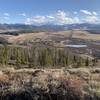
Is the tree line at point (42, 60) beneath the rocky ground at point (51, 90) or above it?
beneath

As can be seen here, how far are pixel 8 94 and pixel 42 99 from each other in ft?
4.01

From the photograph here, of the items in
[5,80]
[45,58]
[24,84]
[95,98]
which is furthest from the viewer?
[45,58]

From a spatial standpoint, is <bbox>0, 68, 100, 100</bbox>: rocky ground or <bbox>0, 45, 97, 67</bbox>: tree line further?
<bbox>0, 45, 97, 67</bbox>: tree line

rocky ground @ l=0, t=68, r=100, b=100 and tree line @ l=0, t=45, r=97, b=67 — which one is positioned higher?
rocky ground @ l=0, t=68, r=100, b=100

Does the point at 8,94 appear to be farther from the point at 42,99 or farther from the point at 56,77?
the point at 56,77

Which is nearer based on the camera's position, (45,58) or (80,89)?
(80,89)

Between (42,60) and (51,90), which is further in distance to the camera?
(42,60)

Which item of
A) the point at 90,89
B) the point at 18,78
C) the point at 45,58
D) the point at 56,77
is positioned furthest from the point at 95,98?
the point at 45,58

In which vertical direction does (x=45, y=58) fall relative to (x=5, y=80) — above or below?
below

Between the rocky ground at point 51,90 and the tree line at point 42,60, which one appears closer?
the rocky ground at point 51,90

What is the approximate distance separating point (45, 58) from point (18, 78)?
106 metres

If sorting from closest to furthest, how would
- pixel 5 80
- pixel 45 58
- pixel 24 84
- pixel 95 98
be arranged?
pixel 95 98
pixel 24 84
pixel 5 80
pixel 45 58

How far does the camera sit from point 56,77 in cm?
1059

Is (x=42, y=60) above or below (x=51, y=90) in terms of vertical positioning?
below
